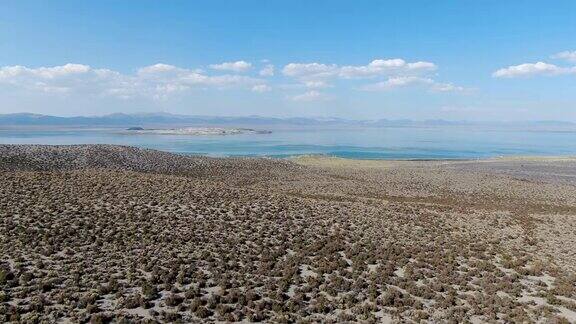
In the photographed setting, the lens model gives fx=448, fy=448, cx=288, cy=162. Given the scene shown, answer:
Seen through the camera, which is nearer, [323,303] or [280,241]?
[323,303]

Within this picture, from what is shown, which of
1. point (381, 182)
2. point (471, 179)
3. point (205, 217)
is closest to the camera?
point (205, 217)

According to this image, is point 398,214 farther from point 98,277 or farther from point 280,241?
point 98,277

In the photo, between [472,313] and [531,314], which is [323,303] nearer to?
[472,313]

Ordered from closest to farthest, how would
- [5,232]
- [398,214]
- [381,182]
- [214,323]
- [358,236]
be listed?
[214,323] < [5,232] < [358,236] < [398,214] < [381,182]

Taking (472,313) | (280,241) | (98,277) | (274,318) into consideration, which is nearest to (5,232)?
(98,277)

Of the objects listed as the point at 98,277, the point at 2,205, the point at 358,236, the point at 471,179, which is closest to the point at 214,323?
the point at 98,277

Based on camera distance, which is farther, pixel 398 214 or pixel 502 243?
pixel 398 214
